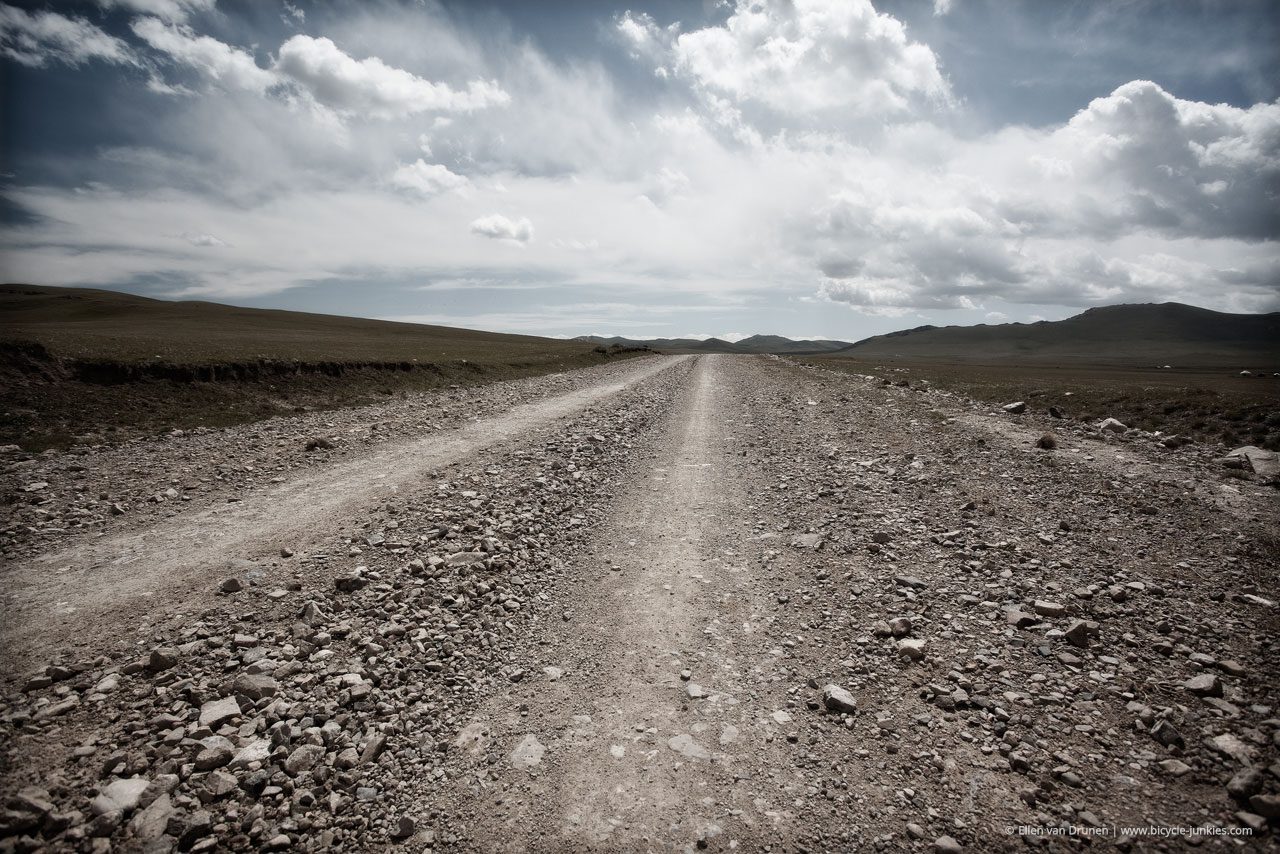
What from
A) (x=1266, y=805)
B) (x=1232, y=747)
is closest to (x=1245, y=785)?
(x=1266, y=805)

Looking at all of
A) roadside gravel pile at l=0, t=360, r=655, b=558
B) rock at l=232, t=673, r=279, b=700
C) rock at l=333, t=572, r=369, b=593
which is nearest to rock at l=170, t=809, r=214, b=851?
rock at l=232, t=673, r=279, b=700

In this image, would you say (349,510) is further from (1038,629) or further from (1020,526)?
(1020,526)

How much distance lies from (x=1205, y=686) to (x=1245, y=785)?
55.3 inches

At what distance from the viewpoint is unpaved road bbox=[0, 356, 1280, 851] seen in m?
4.19

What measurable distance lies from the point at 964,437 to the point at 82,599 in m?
21.5

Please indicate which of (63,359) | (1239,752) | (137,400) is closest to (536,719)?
(1239,752)

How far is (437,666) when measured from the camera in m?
5.96

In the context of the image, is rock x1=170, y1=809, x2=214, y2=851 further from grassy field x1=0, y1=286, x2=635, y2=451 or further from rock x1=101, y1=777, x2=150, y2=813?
grassy field x1=0, y1=286, x2=635, y2=451

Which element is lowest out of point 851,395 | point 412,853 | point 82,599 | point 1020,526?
point 412,853

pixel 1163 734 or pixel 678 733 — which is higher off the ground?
pixel 1163 734

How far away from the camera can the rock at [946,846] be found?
3896 millimetres

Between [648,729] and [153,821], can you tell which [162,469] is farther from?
[648,729]

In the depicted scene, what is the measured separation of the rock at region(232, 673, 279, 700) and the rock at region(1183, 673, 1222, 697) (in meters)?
9.64

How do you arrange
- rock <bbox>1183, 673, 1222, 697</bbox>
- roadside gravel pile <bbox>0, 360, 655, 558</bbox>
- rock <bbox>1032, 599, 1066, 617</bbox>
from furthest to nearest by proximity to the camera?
roadside gravel pile <bbox>0, 360, 655, 558</bbox>
rock <bbox>1032, 599, 1066, 617</bbox>
rock <bbox>1183, 673, 1222, 697</bbox>
